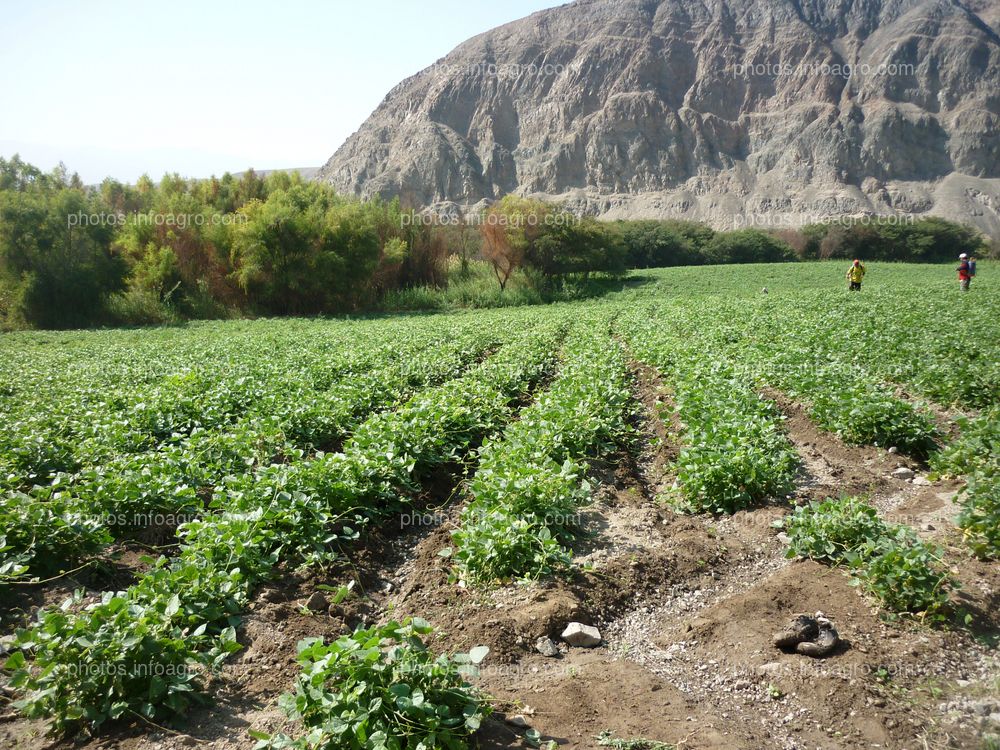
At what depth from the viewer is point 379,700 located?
8.75ft

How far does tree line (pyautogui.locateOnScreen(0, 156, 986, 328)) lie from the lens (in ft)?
105

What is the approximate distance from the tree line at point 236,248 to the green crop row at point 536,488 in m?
31.1

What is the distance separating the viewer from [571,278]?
153 ft

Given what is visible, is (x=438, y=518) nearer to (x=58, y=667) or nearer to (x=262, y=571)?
(x=262, y=571)

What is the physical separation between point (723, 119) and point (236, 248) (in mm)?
98344

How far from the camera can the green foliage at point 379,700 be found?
2.66m

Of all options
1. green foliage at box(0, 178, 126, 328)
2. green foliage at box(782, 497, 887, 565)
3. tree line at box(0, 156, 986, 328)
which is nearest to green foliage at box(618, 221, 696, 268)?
tree line at box(0, 156, 986, 328)

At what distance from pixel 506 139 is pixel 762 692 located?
116225 mm

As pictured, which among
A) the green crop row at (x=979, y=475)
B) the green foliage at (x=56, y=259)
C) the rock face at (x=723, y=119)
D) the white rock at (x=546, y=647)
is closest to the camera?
the white rock at (x=546, y=647)

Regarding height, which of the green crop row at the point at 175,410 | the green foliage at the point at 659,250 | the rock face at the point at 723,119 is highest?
the rock face at the point at 723,119

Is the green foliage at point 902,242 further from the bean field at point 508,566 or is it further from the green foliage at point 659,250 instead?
the bean field at point 508,566

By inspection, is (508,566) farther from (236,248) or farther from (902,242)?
(902,242)

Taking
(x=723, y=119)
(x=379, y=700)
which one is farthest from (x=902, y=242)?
(x=379, y=700)

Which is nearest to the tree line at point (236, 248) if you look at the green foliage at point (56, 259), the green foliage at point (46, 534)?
the green foliage at point (56, 259)
